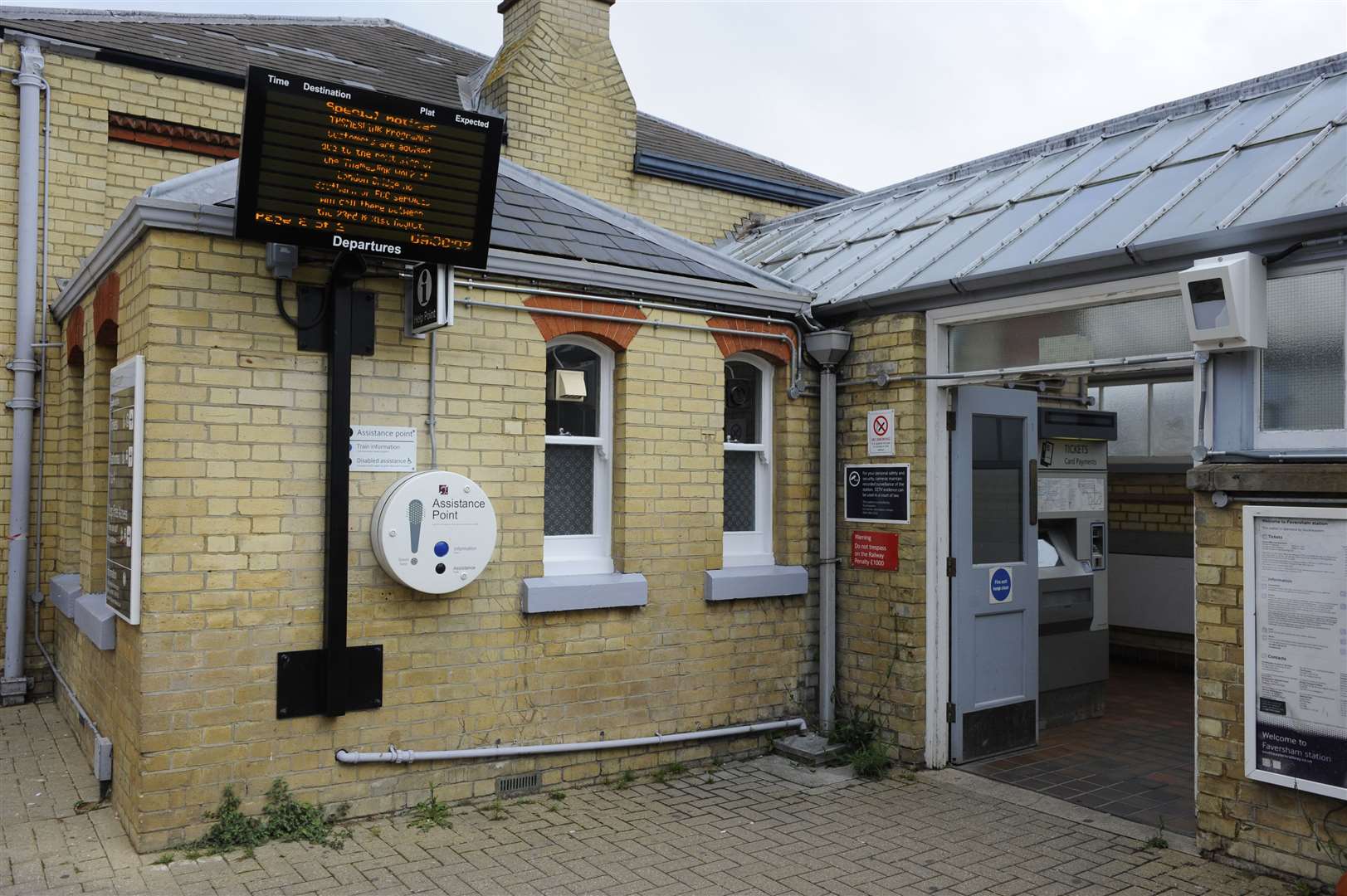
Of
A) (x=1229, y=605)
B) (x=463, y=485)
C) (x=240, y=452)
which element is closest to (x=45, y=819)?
(x=240, y=452)

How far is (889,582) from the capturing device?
7.73 m

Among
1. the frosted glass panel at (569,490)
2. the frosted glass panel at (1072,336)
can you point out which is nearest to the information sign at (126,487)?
the frosted glass panel at (569,490)

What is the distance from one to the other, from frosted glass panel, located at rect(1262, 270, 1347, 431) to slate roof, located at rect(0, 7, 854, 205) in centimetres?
791

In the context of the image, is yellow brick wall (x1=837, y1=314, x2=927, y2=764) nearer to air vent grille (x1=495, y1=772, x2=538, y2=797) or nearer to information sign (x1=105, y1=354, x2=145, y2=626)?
air vent grille (x1=495, y1=772, x2=538, y2=797)

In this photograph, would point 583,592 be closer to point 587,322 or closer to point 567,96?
Answer: point 587,322

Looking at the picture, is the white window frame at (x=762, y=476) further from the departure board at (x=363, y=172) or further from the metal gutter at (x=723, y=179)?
the metal gutter at (x=723, y=179)

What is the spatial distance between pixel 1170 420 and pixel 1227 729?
7.68m

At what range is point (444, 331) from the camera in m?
6.54

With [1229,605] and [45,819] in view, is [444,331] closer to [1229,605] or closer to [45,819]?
[45,819]

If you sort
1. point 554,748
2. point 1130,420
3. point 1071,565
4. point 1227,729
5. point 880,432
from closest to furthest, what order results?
point 1227,729
point 554,748
point 880,432
point 1071,565
point 1130,420

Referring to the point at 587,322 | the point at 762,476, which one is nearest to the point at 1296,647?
the point at 762,476

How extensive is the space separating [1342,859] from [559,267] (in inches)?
217

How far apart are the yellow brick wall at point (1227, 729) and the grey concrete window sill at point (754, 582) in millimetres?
3023

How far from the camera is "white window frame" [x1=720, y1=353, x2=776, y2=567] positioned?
8250 millimetres
